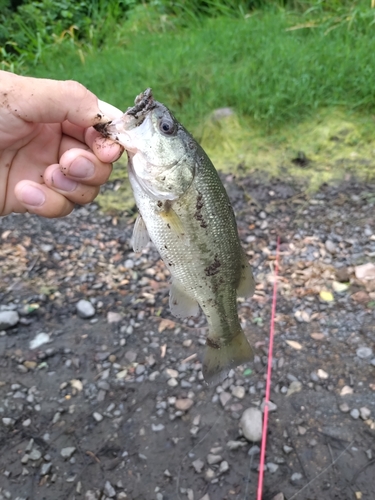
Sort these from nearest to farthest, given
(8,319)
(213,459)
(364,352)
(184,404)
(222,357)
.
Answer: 1. (222,357)
2. (213,459)
3. (184,404)
4. (364,352)
5. (8,319)

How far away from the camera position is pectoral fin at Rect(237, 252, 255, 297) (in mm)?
2074

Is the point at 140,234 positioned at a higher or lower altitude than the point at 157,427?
higher

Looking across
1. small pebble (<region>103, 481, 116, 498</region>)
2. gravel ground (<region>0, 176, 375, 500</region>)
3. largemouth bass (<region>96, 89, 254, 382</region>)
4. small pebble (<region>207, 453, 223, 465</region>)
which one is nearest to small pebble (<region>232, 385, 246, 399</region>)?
gravel ground (<region>0, 176, 375, 500</region>)

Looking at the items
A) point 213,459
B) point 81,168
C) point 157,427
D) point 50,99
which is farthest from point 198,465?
point 50,99

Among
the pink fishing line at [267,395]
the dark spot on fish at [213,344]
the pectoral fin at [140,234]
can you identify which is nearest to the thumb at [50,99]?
the pectoral fin at [140,234]

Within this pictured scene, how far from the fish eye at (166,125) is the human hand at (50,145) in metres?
0.22

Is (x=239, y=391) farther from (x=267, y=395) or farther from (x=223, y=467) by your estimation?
(x=223, y=467)

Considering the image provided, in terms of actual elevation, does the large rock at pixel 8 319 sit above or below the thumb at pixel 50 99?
Answer: below

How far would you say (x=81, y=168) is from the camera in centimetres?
204

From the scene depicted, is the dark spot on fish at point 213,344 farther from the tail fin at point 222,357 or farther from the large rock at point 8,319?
the large rock at point 8,319

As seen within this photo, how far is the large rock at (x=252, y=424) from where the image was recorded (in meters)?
2.86

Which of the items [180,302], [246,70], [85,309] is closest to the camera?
[180,302]

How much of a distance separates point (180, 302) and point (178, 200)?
475 mm

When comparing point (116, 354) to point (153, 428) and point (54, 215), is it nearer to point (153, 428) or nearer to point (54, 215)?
point (153, 428)
